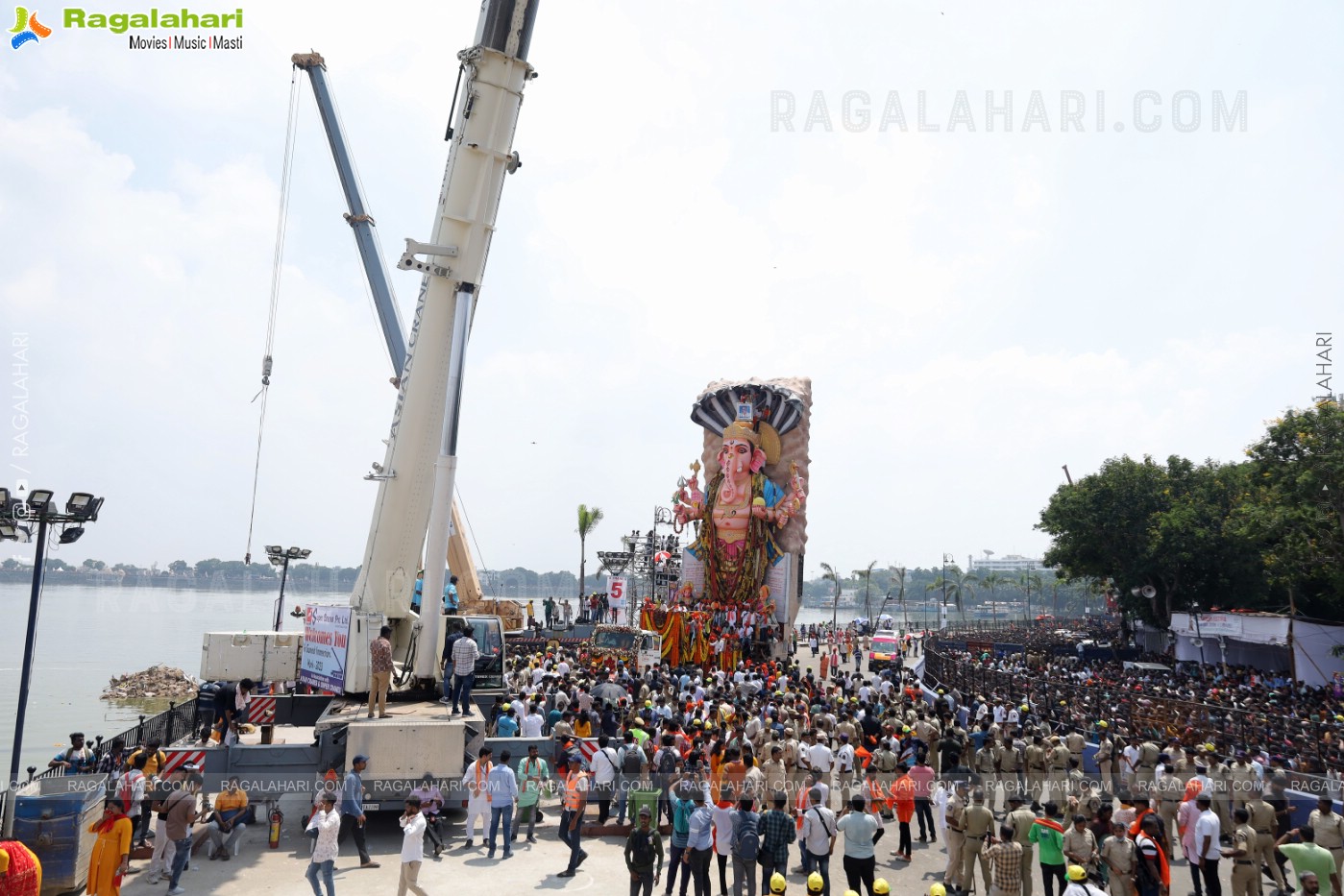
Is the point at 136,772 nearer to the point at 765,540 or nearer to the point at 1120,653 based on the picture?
the point at 765,540

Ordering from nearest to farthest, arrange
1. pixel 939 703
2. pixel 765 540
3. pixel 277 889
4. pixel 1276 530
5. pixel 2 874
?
pixel 2 874 → pixel 277 889 → pixel 939 703 → pixel 1276 530 → pixel 765 540

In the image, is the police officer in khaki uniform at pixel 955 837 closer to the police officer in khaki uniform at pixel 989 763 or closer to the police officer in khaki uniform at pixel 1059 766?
the police officer in khaki uniform at pixel 989 763

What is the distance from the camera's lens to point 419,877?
9812 millimetres

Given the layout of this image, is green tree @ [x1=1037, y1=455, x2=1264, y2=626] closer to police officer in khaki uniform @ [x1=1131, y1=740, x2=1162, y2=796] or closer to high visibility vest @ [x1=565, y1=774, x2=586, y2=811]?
police officer in khaki uniform @ [x1=1131, y1=740, x2=1162, y2=796]

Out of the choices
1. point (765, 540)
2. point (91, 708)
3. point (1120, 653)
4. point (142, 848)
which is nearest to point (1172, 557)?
point (1120, 653)

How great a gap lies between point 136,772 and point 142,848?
0.93m

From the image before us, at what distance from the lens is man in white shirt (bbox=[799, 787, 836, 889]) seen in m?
8.98

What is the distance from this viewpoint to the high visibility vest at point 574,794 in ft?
33.1

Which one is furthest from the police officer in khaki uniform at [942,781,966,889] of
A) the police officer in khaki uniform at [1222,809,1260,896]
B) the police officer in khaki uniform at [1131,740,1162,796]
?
the police officer in khaki uniform at [1131,740,1162,796]

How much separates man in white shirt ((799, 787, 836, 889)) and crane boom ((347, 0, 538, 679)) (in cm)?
667

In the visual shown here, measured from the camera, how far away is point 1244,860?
8.73 m

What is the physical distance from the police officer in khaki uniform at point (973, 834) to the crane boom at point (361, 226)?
2447 centimetres

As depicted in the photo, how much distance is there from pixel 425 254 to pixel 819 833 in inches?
393

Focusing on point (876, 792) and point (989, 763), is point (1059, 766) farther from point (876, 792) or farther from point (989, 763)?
point (876, 792)
